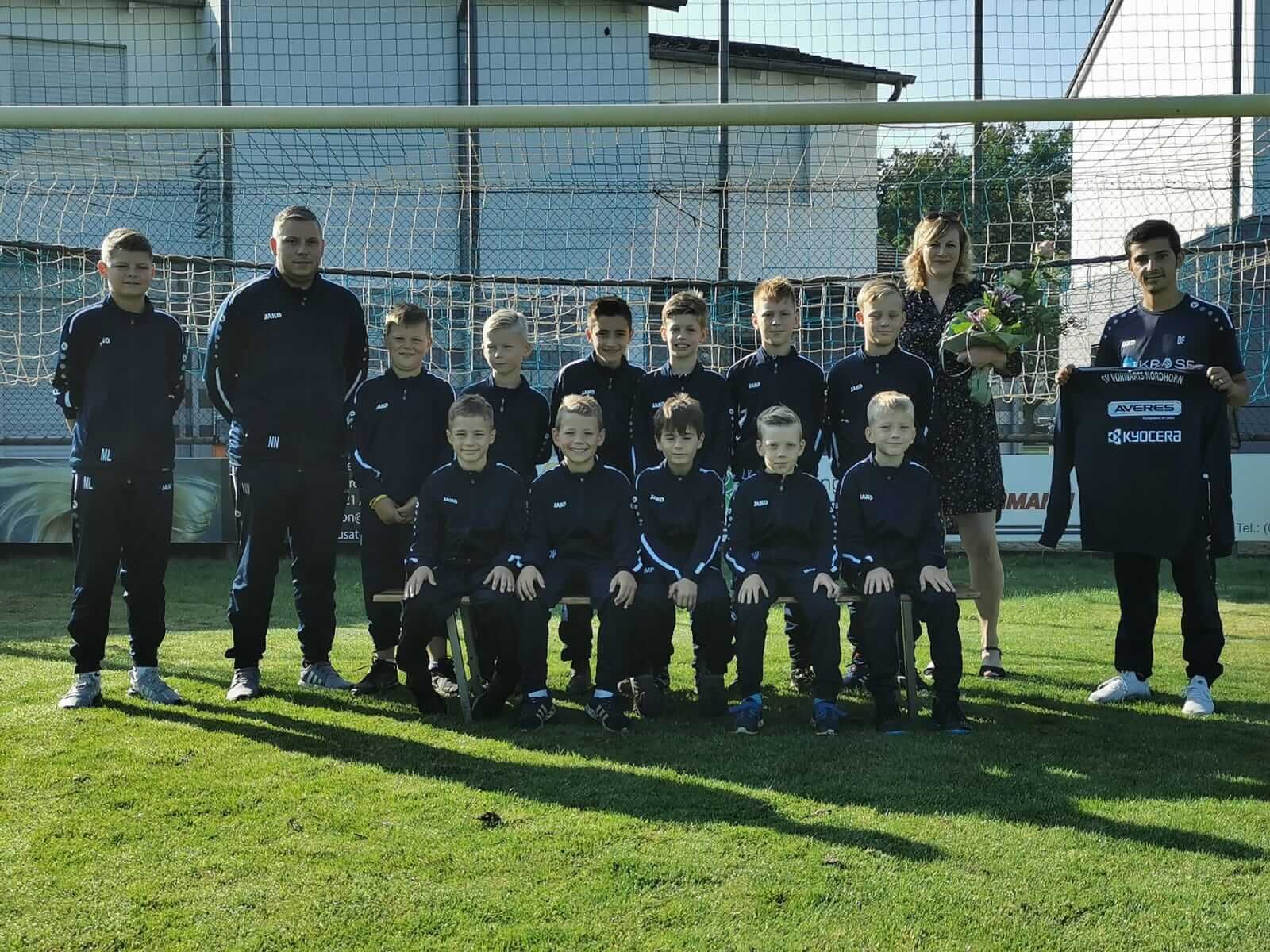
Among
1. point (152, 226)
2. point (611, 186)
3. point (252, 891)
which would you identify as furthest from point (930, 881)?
point (152, 226)

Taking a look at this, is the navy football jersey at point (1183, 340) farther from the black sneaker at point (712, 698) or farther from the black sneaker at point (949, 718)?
the black sneaker at point (712, 698)

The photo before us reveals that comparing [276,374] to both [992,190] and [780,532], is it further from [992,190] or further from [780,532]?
[992,190]

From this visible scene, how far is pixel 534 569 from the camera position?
430cm

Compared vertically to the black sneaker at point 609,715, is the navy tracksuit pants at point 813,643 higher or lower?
higher

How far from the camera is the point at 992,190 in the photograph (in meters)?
9.26

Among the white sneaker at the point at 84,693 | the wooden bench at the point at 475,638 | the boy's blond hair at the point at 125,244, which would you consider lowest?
the white sneaker at the point at 84,693

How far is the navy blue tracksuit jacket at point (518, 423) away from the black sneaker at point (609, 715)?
104 centimetres

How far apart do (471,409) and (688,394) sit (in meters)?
0.87

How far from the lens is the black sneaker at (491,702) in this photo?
4.29 metres

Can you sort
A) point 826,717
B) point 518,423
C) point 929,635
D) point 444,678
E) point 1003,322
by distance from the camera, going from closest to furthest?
point 826,717 < point 929,635 < point 1003,322 < point 518,423 < point 444,678

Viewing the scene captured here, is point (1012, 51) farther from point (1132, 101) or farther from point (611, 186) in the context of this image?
point (1132, 101)

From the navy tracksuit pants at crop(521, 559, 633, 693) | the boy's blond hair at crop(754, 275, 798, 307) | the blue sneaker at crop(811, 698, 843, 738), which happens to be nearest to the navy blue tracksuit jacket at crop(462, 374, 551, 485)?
the navy tracksuit pants at crop(521, 559, 633, 693)

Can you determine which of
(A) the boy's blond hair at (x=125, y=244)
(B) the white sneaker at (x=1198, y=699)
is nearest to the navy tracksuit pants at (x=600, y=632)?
(A) the boy's blond hair at (x=125, y=244)

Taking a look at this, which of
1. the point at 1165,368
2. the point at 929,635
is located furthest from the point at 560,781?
the point at 1165,368
